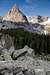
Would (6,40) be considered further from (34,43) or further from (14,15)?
(14,15)

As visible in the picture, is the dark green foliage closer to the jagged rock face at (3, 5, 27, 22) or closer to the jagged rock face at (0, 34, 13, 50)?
the jagged rock face at (0, 34, 13, 50)

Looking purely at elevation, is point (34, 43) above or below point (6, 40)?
below

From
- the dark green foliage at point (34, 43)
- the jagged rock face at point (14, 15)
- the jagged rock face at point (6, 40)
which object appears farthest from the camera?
the jagged rock face at point (14, 15)

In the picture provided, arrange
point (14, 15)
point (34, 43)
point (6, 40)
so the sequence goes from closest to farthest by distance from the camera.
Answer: point (34, 43) < point (6, 40) < point (14, 15)

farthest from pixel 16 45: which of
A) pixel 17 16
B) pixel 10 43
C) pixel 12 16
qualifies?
pixel 12 16

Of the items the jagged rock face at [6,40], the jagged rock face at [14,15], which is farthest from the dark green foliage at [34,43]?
the jagged rock face at [14,15]

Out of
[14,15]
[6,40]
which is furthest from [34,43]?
[14,15]

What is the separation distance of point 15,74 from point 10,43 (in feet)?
64.3

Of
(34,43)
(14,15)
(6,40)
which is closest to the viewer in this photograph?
(34,43)

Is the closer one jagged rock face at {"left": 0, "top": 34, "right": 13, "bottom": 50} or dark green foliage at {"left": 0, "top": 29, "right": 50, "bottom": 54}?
dark green foliage at {"left": 0, "top": 29, "right": 50, "bottom": 54}

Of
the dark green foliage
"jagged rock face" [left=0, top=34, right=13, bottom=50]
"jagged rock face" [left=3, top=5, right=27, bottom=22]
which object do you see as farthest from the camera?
"jagged rock face" [left=3, top=5, right=27, bottom=22]

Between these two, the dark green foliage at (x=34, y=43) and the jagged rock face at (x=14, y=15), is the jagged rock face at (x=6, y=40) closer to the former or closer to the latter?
the dark green foliage at (x=34, y=43)

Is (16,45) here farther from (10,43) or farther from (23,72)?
(23,72)

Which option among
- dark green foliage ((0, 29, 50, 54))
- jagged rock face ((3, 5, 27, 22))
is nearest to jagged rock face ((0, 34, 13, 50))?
dark green foliage ((0, 29, 50, 54))
